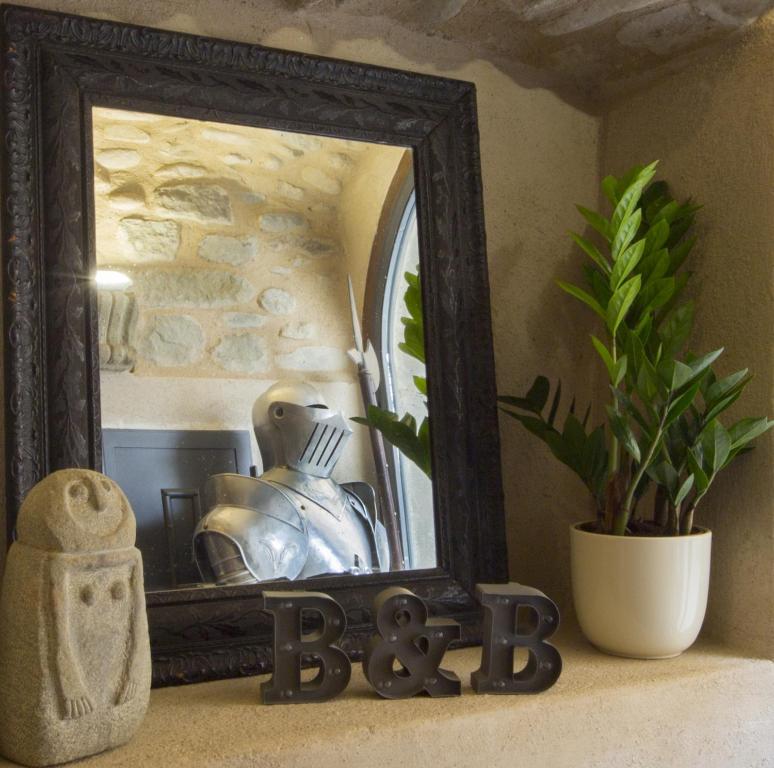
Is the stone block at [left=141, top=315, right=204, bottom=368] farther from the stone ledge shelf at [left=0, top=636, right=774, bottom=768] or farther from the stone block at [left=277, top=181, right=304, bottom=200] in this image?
the stone ledge shelf at [left=0, top=636, right=774, bottom=768]

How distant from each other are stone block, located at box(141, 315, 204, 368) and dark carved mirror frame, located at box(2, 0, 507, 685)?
88 mm

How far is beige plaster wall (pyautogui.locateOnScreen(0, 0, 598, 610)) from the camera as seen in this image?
165 centimetres

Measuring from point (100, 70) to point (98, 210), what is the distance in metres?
0.21

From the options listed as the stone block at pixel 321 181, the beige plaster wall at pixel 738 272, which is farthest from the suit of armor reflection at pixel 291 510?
the beige plaster wall at pixel 738 272

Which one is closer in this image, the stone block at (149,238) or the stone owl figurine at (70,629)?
the stone owl figurine at (70,629)

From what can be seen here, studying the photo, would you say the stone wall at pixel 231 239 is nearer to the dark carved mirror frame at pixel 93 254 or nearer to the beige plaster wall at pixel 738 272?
the dark carved mirror frame at pixel 93 254

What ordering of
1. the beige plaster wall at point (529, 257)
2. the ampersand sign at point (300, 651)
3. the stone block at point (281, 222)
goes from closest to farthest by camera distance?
the ampersand sign at point (300, 651), the stone block at point (281, 222), the beige plaster wall at point (529, 257)

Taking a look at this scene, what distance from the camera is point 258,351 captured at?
1.38 metres

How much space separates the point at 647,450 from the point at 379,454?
42cm

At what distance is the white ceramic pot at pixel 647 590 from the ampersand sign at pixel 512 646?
16cm

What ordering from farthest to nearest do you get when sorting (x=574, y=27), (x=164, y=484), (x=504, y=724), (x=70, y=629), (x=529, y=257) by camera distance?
(x=529, y=257) < (x=574, y=27) < (x=164, y=484) < (x=504, y=724) < (x=70, y=629)

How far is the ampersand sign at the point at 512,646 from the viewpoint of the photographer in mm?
1246

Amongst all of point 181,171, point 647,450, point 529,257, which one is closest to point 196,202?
point 181,171

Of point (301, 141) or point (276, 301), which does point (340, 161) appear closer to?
point (301, 141)
